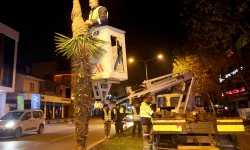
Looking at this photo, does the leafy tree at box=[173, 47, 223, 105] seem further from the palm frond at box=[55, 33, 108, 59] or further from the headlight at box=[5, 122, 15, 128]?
the palm frond at box=[55, 33, 108, 59]

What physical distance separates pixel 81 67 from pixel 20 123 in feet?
45.2

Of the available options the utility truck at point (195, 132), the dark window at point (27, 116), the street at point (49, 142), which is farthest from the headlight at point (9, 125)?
the utility truck at point (195, 132)

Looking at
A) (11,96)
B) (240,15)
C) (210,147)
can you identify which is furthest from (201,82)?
(11,96)

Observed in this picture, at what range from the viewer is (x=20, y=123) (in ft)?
54.6

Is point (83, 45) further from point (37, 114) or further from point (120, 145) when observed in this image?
point (37, 114)

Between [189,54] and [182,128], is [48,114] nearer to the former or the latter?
[189,54]

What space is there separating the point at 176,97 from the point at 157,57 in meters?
13.8

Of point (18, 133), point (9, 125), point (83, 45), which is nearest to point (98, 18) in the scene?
point (83, 45)

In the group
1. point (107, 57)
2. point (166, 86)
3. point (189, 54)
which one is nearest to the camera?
point (107, 57)

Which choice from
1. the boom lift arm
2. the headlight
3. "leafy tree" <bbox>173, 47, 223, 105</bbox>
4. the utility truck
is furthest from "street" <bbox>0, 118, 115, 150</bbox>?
"leafy tree" <bbox>173, 47, 223, 105</bbox>

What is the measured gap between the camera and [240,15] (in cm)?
1438

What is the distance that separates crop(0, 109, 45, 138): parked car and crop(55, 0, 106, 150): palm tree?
42.4ft

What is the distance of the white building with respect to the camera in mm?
25531

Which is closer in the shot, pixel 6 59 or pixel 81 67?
pixel 81 67
